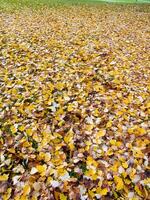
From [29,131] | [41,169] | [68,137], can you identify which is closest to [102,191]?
[41,169]

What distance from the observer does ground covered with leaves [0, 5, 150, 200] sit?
11.1 ft

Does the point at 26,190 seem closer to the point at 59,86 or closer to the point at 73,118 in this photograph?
the point at 73,118

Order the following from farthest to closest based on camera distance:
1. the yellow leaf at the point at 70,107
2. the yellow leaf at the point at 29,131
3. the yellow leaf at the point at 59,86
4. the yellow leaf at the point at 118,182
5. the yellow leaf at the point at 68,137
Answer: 1. the yellow leaf at the point at 59,86
2. the yellow leaf at the point at 70,107
3. the yellow leaf at the point at 29,131
4. the yellow leaf at the point at 68,137
5. the yellow leaf at the point at 118,182

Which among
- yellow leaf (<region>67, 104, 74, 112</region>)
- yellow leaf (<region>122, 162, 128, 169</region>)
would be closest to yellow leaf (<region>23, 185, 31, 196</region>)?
yellow leaf (<region>122, 162, 128, 169</region>)

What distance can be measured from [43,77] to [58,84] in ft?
1.65

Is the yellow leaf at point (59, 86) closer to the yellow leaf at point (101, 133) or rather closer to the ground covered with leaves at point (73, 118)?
the ground covered with leaves at point (73, 118)

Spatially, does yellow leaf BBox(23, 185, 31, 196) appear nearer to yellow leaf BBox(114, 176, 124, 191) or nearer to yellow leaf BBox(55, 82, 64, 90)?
yellow leaf BBox(114, 176, 124, 191)

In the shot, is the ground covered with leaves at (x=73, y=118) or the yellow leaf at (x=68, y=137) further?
the yellow leaf at (x=68, y=137)

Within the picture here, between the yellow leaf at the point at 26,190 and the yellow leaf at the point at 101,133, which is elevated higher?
the yellow leaf at the point at 26,190

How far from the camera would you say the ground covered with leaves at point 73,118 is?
339cm

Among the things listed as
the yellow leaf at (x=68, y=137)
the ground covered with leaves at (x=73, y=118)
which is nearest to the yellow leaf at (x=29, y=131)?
the ground covered with leaves at (x=73, y=118)

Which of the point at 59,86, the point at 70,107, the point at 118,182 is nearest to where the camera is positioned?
the point at 118,182

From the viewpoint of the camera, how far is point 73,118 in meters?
4.65

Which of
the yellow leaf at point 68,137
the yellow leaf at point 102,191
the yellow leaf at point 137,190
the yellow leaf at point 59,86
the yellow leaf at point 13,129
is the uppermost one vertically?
the yellow leaf at point 102,191
